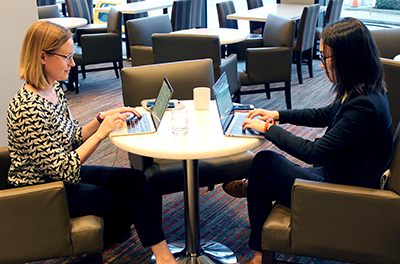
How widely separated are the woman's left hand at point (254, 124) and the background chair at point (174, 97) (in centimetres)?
48

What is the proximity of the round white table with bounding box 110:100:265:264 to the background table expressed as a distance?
3.36 metres

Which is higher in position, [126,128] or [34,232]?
[126,128]

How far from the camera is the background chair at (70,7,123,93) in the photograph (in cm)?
518

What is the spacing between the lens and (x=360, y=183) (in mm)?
1764

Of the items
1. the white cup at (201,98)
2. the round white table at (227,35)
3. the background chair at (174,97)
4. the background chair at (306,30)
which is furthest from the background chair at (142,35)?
the white cup at (201,98)

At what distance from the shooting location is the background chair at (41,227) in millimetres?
1642

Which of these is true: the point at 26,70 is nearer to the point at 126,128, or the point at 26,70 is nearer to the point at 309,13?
the point at 126,128

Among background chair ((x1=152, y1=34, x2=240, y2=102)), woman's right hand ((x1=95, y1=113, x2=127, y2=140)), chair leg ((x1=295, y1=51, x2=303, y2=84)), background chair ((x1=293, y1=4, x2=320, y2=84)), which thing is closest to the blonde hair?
woman's right hand ((x1=95, y1=113, x2=127, y2=140))

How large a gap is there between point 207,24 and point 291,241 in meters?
6.50

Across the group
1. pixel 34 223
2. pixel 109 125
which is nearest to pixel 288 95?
pixel 109 125

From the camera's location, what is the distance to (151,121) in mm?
2145

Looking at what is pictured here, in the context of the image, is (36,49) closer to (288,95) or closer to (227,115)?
(227,115)

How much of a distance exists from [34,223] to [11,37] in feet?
5.81

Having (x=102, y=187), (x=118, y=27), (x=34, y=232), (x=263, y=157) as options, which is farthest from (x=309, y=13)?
(x=34, y=232)
